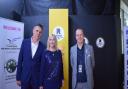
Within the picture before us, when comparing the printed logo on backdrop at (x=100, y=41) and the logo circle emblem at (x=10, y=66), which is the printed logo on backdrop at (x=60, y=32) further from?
the logo circle emblem at (x=10, y=66)

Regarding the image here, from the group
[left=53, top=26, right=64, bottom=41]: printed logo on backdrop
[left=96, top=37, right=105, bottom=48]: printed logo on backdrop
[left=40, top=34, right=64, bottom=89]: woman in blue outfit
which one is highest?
[left=53, top=26, right=64, bottom=41]: printed logo on backdrop

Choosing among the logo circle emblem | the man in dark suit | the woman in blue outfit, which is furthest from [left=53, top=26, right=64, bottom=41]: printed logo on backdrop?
the woman in blue outfit

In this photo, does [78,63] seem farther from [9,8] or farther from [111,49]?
[9,8]

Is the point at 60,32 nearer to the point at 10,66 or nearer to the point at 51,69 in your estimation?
the point at 10,66

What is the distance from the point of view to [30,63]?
14.1ft

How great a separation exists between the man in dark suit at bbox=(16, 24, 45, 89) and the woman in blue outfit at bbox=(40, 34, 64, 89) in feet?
0.57

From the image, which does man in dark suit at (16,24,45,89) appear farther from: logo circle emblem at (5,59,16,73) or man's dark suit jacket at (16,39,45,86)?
logo circle emblem at (5,59,16,73)

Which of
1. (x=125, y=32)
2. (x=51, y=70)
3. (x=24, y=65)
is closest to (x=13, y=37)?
(x=24, y=65)

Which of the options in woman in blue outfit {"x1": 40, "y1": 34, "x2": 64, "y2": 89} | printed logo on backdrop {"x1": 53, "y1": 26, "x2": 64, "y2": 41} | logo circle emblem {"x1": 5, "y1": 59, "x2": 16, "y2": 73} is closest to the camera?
woman in blue outfit {"x1": 40, "y1": 34, "x2": 64, "y2": 89}

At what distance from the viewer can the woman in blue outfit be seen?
163 inches

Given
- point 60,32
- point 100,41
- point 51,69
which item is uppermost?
point 60,32

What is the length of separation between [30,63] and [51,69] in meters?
0.38

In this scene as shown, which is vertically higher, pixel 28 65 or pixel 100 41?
pixel 100 41

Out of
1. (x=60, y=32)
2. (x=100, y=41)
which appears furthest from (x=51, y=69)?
(x=100, y=41)
